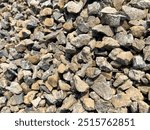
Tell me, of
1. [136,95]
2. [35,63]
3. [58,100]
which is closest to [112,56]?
[136,95]

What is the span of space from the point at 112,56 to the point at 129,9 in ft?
1.98

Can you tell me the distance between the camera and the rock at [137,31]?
4316mm

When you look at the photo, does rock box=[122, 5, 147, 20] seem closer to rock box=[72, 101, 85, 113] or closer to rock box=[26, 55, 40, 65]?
rock box=[72, 101, 85, 113]

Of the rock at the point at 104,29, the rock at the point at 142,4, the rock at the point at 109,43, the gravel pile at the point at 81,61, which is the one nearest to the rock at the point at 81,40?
the gravel pile at the point at 81,61

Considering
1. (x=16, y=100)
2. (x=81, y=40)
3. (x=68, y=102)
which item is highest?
(x=81, y=40)

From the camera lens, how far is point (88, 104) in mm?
4191

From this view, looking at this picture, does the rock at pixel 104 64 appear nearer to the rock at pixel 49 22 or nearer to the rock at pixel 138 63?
the rock at pixel 138 63

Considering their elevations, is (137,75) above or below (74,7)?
below

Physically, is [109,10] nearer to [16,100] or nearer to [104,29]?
[104,29]

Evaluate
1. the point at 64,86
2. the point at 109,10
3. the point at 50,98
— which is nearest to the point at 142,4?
the point at 109,10

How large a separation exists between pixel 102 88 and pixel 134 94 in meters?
0.36

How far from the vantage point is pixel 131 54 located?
4301 mm

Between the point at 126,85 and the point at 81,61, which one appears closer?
the point at 126,85

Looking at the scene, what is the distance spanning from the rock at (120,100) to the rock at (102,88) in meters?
0.07
